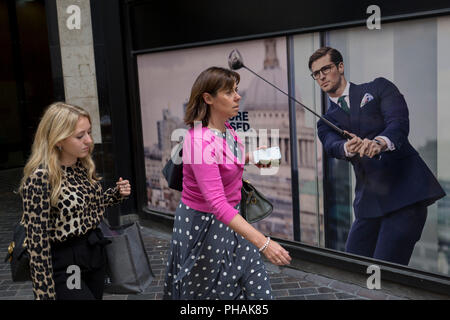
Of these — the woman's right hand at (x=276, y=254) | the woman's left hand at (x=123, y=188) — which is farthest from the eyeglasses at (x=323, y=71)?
the woman's right hand at (x=276, y=254)

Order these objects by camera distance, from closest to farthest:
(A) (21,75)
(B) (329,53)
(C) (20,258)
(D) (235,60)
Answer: (C) (20,258) < (B) (329,53) < (D) (235,60) < (A) (21,75)

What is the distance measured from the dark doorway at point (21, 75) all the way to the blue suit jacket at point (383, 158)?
39.1 ft

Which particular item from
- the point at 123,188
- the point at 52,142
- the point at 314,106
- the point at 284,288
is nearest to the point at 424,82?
the point at 314,106

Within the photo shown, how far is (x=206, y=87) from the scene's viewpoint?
2963mm

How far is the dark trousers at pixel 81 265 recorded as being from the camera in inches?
108

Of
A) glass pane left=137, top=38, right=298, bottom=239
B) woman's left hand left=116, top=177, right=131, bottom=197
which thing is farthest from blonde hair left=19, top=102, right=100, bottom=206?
glass pane left=137, top=38, right=298, bottom=239

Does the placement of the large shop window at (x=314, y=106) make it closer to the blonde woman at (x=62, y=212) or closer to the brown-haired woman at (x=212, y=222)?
the brown-haired woman at (x=212, y=222)

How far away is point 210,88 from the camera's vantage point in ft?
9.71

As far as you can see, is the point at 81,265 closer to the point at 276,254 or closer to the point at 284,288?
the point at 276,254

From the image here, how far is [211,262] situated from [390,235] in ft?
7.85

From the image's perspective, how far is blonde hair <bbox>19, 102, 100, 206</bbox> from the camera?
269cm

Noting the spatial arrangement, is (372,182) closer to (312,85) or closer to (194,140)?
(312,85)

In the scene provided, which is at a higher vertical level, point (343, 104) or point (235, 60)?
point (235, 60)
